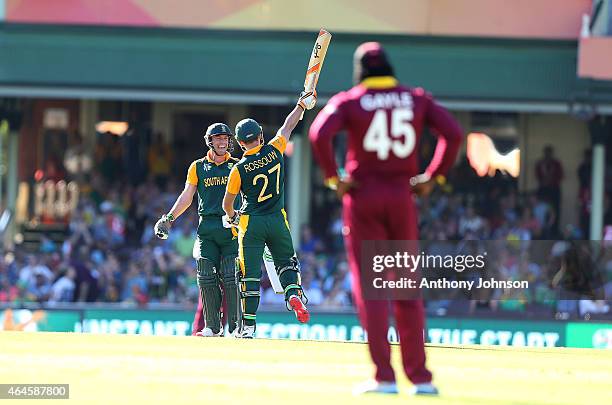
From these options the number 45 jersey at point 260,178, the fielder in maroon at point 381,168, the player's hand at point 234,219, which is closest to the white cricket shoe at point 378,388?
the fielder in maroon at point 381,168

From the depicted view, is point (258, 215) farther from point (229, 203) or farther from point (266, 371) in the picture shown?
point (266, 371)

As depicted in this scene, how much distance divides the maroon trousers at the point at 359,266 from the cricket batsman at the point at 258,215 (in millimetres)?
4632

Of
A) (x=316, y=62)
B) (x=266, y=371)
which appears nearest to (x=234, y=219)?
(x=316, y=62)

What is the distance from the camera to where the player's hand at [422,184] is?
8492mm

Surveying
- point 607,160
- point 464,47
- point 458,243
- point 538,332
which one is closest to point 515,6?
point 464,47

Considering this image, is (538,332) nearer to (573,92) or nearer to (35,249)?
(573,92)

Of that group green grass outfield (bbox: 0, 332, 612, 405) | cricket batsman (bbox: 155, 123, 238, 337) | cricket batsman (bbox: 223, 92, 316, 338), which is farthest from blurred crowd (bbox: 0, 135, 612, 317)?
green grass outfield (bbox: 0, 332, 612, 405)

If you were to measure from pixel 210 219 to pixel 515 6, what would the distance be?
1215cm

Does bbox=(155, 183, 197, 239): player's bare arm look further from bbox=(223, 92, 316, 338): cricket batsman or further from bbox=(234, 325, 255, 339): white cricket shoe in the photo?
bbox=(234, 325, 255, 339): white cricket shoe

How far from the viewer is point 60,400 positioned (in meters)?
8.12

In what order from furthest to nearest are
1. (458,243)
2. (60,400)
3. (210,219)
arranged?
(458,243) < (210,219) < (60,400)

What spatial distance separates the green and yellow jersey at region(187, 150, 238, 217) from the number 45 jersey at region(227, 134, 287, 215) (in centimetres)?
62

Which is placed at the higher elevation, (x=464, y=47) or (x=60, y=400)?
(x=464, y=47)

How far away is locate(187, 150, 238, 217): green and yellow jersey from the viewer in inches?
545
